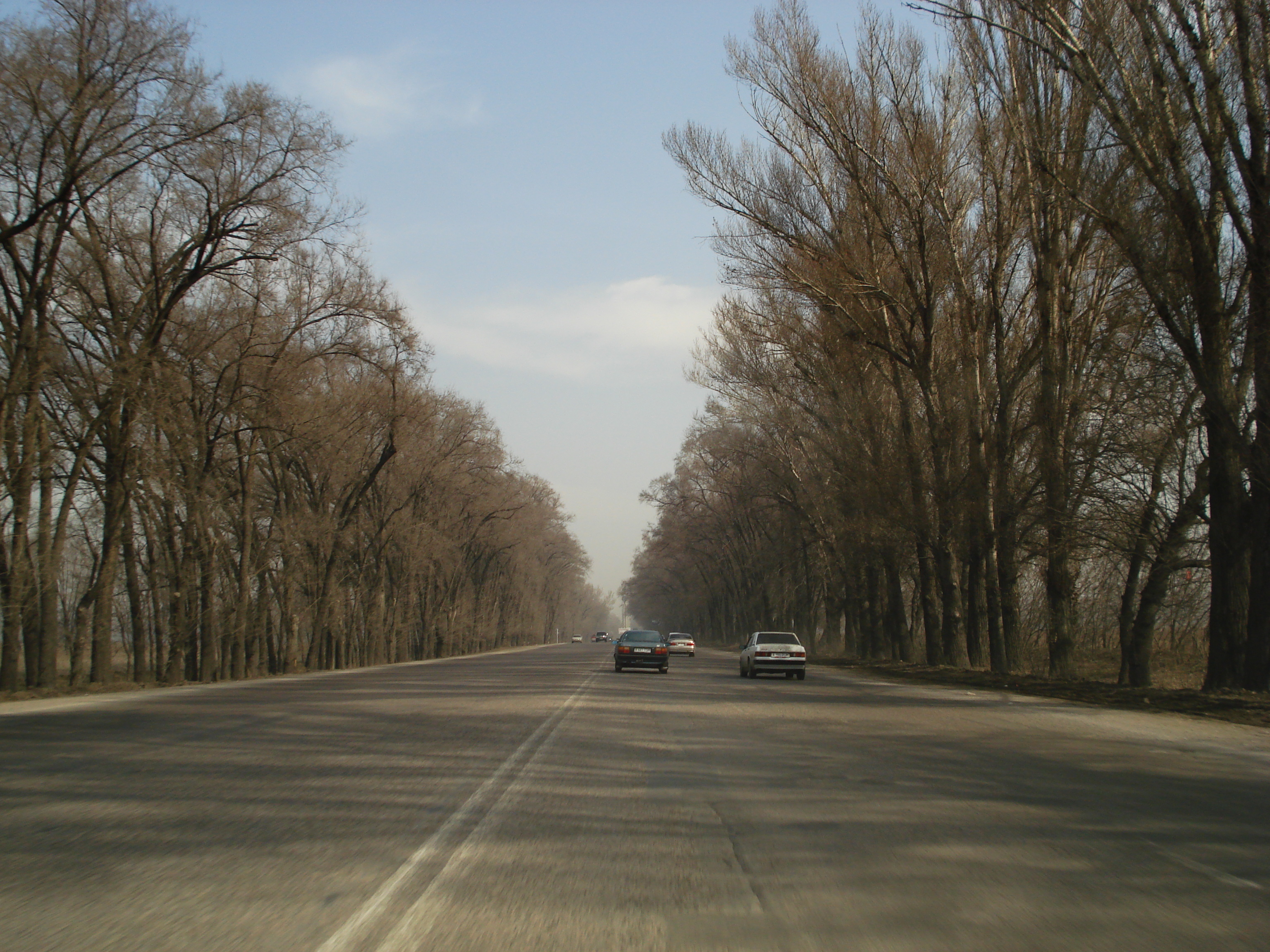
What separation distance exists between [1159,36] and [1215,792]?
14.9 metres

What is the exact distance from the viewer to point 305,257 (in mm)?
32406

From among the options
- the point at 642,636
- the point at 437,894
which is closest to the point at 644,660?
the point at 642,636

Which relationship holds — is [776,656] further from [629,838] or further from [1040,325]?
[629,838]

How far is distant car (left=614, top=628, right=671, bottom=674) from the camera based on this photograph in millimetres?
35625

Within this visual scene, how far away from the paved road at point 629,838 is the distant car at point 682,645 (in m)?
48.2

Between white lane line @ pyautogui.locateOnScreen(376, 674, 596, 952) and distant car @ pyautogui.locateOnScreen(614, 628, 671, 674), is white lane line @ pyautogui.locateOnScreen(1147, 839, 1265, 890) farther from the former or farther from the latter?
distant car @ pyautogui.locateOnScreen(614, 628, 671, 674)

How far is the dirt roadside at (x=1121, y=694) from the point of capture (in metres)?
16.8

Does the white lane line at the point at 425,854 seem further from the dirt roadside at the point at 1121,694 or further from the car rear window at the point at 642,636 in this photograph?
the car rear window at the point at 642,636

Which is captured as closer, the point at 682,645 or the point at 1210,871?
the point at 1210,871

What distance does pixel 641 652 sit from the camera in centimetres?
3569

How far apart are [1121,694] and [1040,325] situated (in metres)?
11.1

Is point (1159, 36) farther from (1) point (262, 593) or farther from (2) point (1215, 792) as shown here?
→ (1) point (262, 593)

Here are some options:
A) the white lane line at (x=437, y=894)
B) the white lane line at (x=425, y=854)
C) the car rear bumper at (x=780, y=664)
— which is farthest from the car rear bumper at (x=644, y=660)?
the white lane line at (x=437, y=894)

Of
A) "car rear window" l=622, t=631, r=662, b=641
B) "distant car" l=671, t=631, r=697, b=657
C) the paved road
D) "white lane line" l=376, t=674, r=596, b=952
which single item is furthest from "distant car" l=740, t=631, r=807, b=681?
"distant car" l=671, t=631, r=697, b=657
